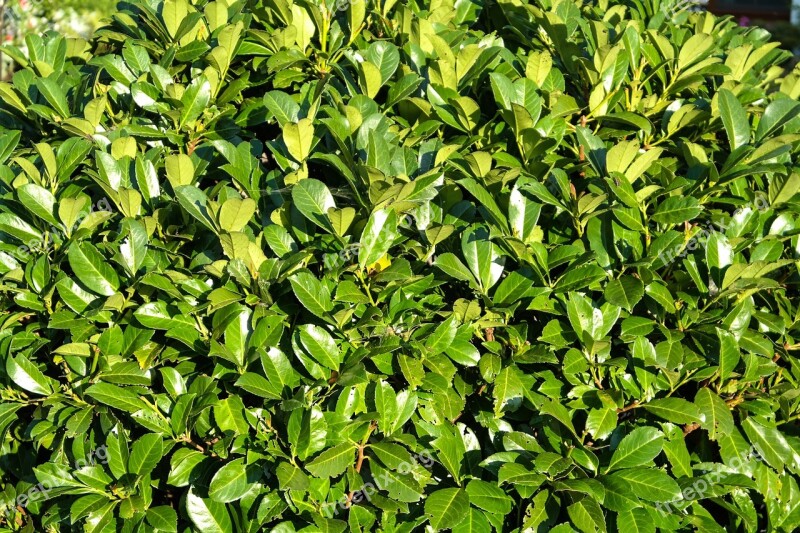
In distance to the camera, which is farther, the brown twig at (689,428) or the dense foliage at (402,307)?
the brown twig at (689,428)

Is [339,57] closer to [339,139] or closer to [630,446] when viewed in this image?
[339,139]

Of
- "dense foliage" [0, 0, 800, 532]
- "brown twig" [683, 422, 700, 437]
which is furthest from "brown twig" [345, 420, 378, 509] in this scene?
"brown twig" [683, 422, 700, 437]

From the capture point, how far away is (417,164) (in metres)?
2.29

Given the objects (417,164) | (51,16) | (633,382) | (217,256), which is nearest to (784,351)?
(633,382)

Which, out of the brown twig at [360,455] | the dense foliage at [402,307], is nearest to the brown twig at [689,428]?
the dense foliage at [402,307]

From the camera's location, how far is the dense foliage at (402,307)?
201 centimetres

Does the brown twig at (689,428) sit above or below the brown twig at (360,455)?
below

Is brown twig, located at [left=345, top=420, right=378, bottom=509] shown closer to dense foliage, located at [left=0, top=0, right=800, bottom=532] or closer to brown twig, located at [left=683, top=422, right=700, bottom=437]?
dense foliage, located at [left=0, top=0, right=800, bottom=532]

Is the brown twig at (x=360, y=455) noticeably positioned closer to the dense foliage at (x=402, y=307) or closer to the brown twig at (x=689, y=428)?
the dense foliage at (x=402, y=307)

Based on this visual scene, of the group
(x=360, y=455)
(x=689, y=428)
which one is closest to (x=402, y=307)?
(x=360, y=455)

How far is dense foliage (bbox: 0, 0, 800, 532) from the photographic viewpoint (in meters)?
2.01

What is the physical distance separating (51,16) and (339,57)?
472 inches

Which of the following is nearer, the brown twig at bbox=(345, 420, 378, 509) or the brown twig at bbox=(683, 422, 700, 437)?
the brown twig at bbox=(345, 420, 378, 509)

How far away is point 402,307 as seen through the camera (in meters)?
2.09
